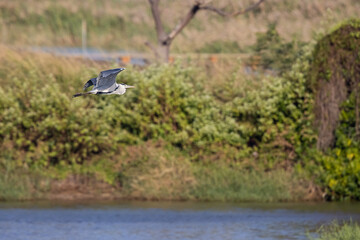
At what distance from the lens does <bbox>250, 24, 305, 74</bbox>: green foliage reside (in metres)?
22.2

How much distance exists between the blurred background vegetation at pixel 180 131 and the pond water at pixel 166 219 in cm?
66

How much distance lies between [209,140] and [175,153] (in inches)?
32.3

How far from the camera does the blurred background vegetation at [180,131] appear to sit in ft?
65.0

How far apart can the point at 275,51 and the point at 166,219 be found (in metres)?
6.71

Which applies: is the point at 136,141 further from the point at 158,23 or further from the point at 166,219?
the point at 158,23

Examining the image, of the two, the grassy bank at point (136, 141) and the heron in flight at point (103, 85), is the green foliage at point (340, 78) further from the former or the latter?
the heron in flight at point (103, 85)

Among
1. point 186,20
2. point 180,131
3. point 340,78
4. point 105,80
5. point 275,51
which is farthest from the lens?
point 186,20

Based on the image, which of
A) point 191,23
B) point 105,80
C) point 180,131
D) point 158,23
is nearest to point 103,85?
point 105,80

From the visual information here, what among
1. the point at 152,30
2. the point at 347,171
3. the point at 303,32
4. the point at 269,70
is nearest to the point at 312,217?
the point at 347,171

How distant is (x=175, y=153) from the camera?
68.2 feet

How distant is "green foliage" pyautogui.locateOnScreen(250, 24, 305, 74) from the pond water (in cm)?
426

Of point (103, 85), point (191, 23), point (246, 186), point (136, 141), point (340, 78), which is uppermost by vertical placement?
point (191, 23)

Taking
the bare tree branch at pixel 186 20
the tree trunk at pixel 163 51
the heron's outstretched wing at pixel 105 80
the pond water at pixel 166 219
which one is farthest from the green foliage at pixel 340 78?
the heron's outstretched wing at pixel 105 80

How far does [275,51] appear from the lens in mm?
22641
